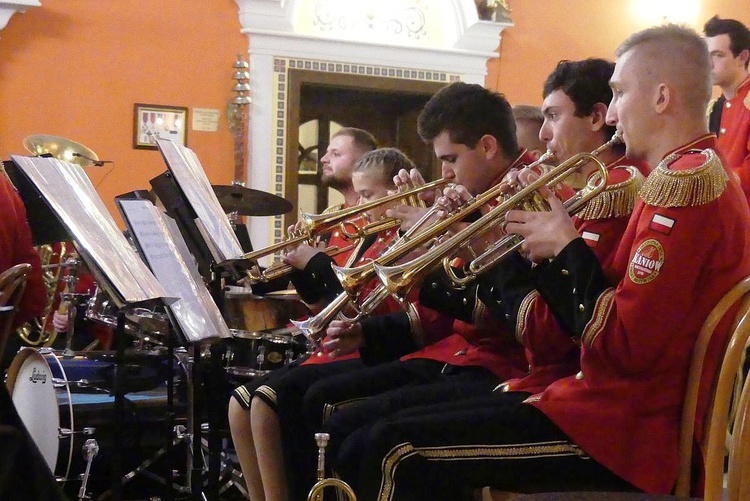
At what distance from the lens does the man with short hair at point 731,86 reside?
12.9 ft

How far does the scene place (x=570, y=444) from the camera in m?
1.67

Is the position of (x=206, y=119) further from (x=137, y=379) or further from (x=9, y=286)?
(x=9, y=286)

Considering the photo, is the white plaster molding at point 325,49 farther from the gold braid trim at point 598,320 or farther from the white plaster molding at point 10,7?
the gold braid trim at point 598,320

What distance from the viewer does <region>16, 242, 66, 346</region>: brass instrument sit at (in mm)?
4668

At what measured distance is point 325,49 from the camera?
647 centimetres

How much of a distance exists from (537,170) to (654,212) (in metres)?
0.58

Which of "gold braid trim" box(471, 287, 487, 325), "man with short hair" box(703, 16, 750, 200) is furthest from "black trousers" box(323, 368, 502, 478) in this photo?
"man with short hair" box(703, 16, 750, 200)

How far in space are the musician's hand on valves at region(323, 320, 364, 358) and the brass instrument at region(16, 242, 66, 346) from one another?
2.45 metres

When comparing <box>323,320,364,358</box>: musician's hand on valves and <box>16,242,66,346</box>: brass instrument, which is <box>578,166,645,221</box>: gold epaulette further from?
<box>16,242,66,346</box>: brass instrument

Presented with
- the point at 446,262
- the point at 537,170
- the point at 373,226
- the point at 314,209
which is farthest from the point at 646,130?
the point at 314,209

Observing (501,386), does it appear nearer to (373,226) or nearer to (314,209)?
(373,226)

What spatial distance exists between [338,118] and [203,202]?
190 inches

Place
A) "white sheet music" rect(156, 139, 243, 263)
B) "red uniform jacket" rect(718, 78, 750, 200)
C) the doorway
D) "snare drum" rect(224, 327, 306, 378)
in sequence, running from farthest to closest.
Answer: the doorway → "red uniform jacket" rect(718, 78, 750, 200) → "snare drum" rect(224, 327, 306, 378) → "white sheet music" rect(156, 139, 243, 263)

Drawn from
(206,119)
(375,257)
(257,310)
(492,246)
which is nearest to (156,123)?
(206,119)
